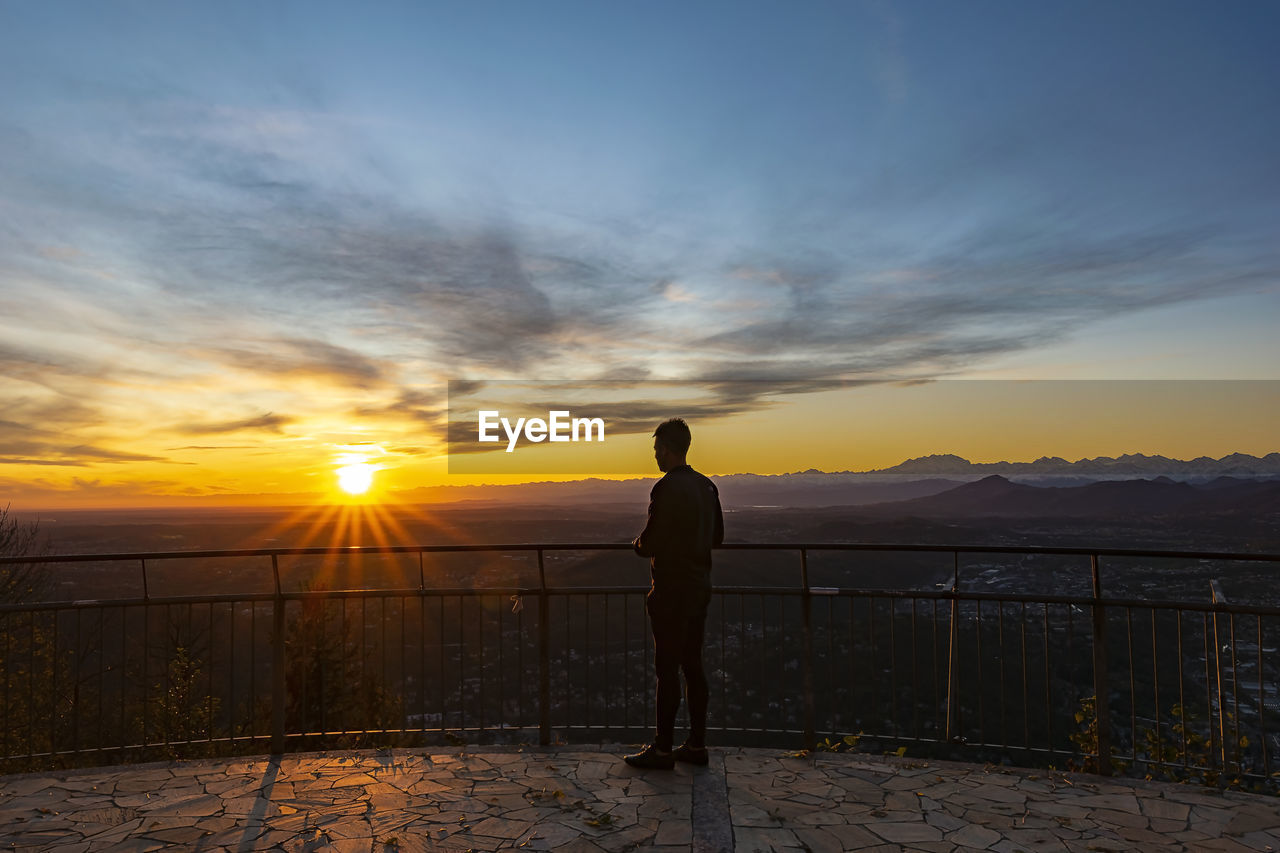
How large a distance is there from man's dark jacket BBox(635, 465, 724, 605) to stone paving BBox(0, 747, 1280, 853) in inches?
54.3

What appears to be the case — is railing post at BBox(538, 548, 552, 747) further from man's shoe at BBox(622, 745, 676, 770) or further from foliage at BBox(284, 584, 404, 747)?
foliage at BBox(284, 584, 404, 747)

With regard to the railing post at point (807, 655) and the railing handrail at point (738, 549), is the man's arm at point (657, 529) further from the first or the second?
the railing post at point (807, 655)

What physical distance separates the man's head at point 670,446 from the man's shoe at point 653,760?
2120 mm

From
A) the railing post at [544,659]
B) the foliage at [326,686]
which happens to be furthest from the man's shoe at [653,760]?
the foliage at [326,686]

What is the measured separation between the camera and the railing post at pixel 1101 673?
618 cm

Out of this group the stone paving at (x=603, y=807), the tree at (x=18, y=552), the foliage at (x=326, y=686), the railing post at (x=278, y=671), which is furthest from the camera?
the tree at (x=18, y=552)

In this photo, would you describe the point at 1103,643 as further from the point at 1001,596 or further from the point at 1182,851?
the point at 1182,851

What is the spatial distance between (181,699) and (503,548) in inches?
1441

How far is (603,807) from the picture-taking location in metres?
5.40

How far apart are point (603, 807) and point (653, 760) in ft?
2.72

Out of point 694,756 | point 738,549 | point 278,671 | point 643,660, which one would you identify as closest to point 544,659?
point 694,756

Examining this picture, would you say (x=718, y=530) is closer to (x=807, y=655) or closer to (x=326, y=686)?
(x=807, y=655)

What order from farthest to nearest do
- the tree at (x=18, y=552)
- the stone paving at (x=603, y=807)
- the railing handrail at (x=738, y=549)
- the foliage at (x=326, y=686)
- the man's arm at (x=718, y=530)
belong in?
the tree at (x=18, y=552) → the foliage at (x=326, y=686) → the man's arm at (x=718, y=530) → the railing handrail at (x=738, y=549) → the stone paving at (x=603, y=807)

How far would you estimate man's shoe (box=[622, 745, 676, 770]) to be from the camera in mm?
6129
